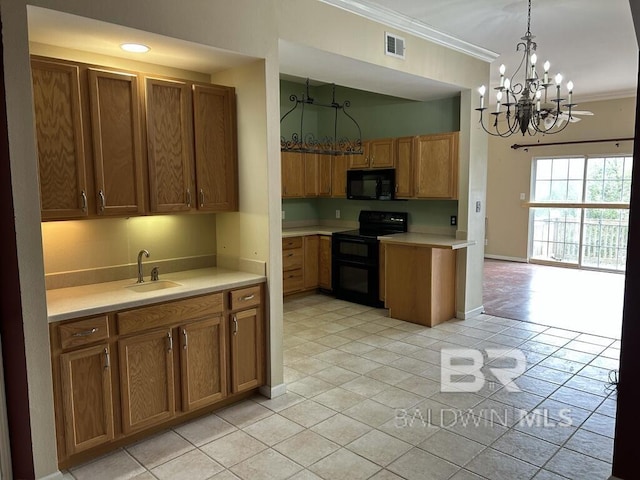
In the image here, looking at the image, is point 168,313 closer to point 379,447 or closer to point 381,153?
point 379,447

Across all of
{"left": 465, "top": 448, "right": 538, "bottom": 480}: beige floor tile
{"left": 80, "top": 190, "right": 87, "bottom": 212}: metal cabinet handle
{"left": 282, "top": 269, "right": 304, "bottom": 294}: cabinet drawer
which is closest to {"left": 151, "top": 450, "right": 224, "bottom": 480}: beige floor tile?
{"left": 465, "top": 448, "right": 538, "bottom": 480}: beige floor tile

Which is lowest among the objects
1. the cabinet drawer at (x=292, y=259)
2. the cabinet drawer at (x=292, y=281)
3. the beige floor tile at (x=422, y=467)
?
the beige floor tile at (x=422, y=467)

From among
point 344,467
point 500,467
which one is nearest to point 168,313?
point 344,467

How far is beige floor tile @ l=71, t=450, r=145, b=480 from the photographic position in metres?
2.45

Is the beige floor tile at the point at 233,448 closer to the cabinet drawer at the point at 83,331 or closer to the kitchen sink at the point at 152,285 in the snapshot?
the cabinet drawer at the point at 83,331

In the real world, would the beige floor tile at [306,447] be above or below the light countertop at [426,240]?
below

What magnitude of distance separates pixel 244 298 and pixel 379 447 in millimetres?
1321

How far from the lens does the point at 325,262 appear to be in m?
6.37

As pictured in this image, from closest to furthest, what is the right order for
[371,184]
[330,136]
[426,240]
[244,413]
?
[244,413] → [426,240] → [371,184] → [330,136]

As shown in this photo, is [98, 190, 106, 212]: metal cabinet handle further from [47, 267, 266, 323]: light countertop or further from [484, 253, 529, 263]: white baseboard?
[484, 253, 529, 263]: white baseboard

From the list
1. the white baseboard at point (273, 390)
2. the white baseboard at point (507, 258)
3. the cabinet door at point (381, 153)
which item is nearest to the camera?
the white baseboard at point (273, 390)

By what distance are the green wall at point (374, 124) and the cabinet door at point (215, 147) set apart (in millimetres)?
2986

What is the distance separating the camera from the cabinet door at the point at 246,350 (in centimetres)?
317

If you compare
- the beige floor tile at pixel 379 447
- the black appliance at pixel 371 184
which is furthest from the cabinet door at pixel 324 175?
the beige floor tile at pixel 379 447
